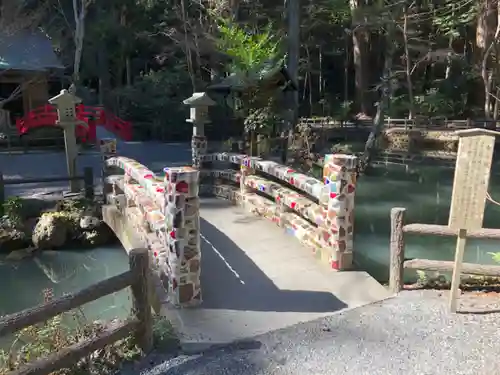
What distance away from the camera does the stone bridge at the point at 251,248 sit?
4453 millimetres

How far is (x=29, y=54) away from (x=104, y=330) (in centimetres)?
1576

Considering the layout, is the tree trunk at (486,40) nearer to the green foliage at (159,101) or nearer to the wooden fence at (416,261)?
the green foliage at (159,101)

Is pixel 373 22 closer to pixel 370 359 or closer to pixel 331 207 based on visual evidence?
pixel 331 207

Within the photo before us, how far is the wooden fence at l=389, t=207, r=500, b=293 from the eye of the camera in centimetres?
451

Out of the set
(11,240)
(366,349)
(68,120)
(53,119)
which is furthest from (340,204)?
(53,119)

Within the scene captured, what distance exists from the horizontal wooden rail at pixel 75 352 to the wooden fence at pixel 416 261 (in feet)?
7.92

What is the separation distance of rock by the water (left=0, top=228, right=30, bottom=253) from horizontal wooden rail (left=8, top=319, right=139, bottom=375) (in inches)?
212

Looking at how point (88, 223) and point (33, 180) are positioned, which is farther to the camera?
point (33, 180)

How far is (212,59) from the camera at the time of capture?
64.6 feet

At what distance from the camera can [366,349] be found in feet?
12.4

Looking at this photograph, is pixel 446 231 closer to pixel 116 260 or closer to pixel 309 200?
pixel 309 200

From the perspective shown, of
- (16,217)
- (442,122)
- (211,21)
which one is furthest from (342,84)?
(16,217)

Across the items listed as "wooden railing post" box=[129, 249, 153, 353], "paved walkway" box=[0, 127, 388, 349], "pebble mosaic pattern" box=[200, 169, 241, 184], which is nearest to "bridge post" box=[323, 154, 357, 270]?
"paved walkway" box=[0, 127, 388, 349]

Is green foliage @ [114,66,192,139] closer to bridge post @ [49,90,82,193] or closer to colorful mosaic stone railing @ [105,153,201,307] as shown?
bridge post @ [49,90,82,193]
